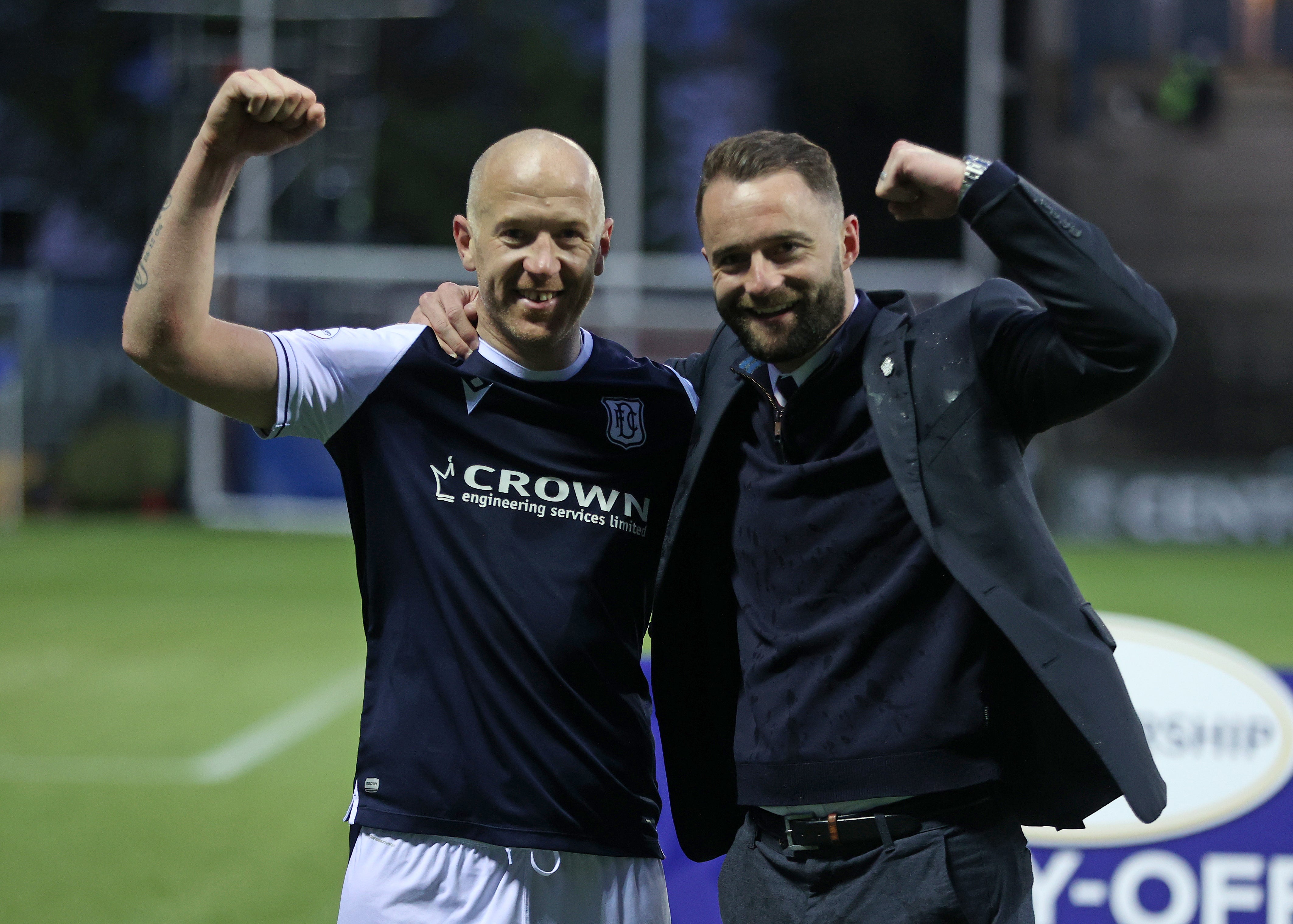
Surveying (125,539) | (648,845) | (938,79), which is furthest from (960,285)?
(648,845)

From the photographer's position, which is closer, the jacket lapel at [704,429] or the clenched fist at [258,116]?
the clenched fist at [258,116]

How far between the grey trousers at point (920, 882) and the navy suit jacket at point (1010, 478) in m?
0.10

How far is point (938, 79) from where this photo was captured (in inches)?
730

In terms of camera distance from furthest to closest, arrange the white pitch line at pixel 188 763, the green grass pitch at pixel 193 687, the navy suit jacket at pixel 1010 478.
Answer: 1. the white pitch line at pixel 188 763
2. the green grass pitch at pixel 193 687
3. the navy suit jacket at pixel 1010 478

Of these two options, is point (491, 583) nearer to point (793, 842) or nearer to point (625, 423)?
point (625, 423)

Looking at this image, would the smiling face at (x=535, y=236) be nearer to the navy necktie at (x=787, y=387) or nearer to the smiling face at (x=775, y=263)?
the smiling face at (x=775, y=263)

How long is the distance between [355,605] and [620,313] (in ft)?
21.3

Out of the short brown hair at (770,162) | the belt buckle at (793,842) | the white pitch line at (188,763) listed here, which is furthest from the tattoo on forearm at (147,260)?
the white pitch line at (188,763)

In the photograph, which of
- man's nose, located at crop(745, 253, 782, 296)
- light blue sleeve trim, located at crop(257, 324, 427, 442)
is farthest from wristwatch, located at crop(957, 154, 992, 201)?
light blue sleeve trim, located at crop(257, 324, 427, 442)

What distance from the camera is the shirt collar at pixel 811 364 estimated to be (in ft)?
8.20

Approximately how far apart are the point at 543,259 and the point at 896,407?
2.30 feet

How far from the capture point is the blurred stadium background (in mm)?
15641

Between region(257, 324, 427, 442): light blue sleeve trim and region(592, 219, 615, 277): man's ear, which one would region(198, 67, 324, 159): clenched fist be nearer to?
region(257, 324, 427, 442): light blue sleeve trim

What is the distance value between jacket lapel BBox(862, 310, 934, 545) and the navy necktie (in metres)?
0.13
